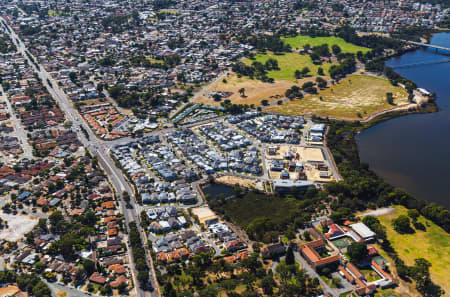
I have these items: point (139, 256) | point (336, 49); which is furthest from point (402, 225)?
point (336, 49)

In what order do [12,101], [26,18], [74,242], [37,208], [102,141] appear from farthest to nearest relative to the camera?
[26,18], [12,101], [102,141], [37,208], [74,242]

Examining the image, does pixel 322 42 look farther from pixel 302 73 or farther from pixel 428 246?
pixel 428 246

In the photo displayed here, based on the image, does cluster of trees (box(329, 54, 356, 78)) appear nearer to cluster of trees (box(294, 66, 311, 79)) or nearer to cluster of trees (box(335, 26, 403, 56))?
cluster of trees (box(294, 66, 311, 79))

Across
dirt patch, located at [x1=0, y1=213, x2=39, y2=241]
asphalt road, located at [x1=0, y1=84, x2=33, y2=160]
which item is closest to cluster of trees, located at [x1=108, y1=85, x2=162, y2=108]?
asphalt road, located at [x1=0, y1=84, x2=33, y2=160]

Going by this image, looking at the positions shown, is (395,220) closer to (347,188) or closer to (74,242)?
(347,188)

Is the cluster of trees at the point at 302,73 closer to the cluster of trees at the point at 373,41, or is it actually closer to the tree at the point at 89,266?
the cluster of trees at the point at 373,41

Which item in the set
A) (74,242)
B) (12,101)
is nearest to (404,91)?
(74,242)
